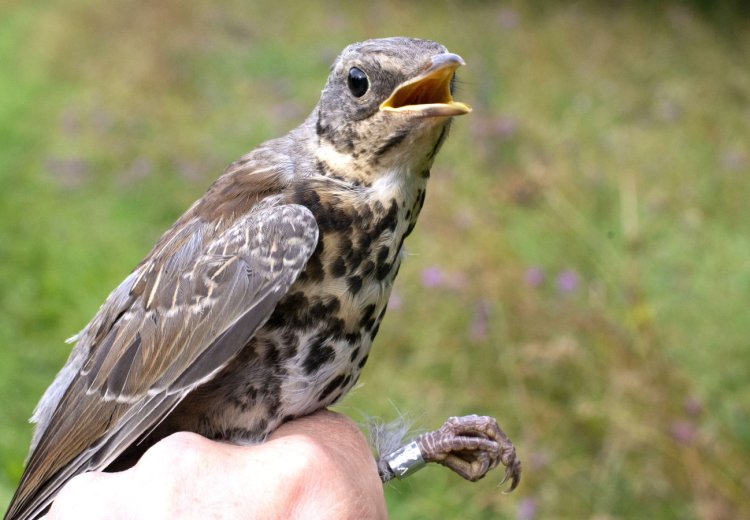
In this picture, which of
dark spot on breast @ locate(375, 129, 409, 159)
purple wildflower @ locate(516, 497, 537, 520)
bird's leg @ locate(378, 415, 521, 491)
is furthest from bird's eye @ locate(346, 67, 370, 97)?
purple wildflower @ locate(516, 497, 537, 520)

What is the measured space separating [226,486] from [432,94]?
113 cm

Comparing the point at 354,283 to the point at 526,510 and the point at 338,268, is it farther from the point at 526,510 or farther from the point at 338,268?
the point at 526,510

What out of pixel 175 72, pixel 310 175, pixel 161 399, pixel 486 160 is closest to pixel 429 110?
pixel 310 175

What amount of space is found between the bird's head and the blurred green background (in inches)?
47.6

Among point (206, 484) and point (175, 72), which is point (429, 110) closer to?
point (206, 484)

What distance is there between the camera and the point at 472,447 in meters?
2.54

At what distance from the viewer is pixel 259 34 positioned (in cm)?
1062

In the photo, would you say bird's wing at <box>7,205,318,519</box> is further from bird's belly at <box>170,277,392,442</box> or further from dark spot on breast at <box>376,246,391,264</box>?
dark spot on breast at <box>376,246,391,264</box>

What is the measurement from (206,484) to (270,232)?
67 cm

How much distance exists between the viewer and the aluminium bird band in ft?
8.48

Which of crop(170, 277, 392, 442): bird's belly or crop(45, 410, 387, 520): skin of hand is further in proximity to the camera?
crop(170, 277, 392, 442): bird's belly

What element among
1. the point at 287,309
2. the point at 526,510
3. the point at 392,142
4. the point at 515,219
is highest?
the point at 392,142

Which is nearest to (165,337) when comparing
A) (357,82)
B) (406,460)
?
(406,460)

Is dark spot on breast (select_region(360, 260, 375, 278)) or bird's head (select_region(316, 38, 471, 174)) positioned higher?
bird's head (select_region(316, 38, 471, 174))
